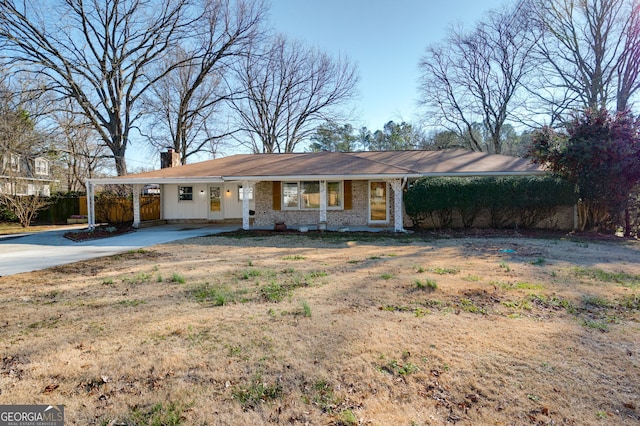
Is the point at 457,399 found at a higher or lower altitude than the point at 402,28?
lower

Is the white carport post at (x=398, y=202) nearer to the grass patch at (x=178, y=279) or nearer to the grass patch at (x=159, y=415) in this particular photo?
the grass patch at (x=178, y=279)

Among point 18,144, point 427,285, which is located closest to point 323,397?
point 427,285

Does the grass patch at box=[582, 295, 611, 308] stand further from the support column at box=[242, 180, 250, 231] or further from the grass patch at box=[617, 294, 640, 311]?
the support column at box=[242, 180, 250, 231]

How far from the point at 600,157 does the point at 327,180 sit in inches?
378

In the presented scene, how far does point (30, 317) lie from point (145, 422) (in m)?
3.09

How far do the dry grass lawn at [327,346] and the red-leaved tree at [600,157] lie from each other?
6.36 meters

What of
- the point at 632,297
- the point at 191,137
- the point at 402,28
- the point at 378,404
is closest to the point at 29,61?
the point at 191,137

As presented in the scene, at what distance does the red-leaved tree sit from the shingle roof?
5.36 ft

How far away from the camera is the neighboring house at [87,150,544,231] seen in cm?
1314

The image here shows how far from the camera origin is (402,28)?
18.3 metres

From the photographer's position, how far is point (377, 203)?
569 inches

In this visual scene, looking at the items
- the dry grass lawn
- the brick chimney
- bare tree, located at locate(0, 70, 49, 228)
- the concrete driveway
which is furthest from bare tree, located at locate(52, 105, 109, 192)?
the dry grass lawn

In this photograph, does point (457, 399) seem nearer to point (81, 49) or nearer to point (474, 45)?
point (81, 49)

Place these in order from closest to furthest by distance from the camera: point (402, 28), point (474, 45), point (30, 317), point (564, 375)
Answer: point (564, 375), point (30, 317), point (402, 28), point (474, 45)
